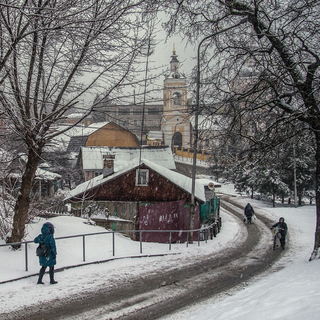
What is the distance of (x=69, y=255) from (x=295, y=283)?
6517mm

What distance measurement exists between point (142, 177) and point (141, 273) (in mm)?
10071

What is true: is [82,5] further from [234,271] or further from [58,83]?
[234,271]

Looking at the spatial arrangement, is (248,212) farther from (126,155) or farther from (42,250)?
(42,250)

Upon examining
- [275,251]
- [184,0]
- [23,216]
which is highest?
[184,0]

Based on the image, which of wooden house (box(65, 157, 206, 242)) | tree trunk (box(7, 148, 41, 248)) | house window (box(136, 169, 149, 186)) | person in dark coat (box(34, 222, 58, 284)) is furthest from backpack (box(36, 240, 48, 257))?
house window (box(136, 169, 149, 186))

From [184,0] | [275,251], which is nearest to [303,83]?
[184,0]

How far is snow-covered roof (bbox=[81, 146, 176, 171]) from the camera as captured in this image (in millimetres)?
38344

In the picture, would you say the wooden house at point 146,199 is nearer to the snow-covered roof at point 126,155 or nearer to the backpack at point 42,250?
the backpack at point 42,250

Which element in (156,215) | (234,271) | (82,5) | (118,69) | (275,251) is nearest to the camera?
(82,5)

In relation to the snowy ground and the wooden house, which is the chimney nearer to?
the wooden house

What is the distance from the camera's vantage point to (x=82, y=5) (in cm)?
777

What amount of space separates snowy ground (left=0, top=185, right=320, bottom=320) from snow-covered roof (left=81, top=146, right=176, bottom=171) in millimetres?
23839

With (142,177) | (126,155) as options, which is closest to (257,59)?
(142,177)

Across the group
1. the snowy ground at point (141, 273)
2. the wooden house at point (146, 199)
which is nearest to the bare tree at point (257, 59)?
the snowy ground at point (141, 273)
